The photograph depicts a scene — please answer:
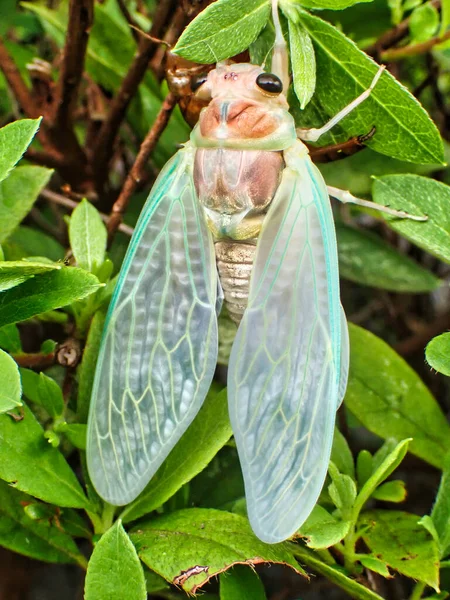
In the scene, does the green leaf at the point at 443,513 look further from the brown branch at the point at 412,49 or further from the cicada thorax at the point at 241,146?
the brown branch at the point at 412,49

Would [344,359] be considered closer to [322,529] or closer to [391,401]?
[391,401]

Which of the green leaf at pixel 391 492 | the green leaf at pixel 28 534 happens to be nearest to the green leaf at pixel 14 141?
the green leaf at pixel 28 534

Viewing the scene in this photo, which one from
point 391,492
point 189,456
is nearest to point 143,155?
point 189,456

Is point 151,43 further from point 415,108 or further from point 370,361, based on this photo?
point 370,361

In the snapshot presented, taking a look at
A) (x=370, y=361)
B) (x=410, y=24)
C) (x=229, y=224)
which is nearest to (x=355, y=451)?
→ (x=370, y=361)

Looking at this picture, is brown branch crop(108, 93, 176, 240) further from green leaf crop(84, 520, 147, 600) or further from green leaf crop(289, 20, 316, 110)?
green leaf crop(84, 520, 147, 600)

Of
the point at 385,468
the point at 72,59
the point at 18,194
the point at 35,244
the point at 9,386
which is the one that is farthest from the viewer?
the point at 35,244
